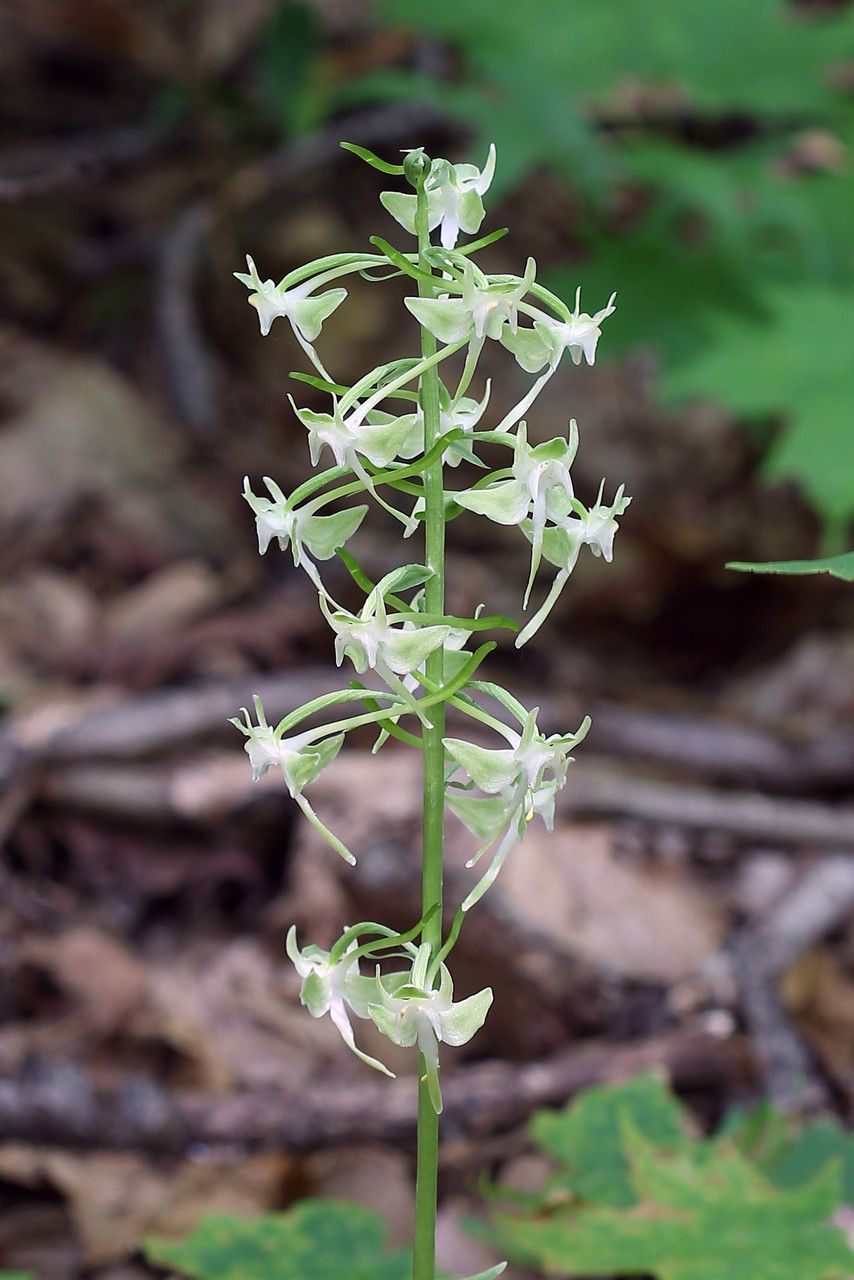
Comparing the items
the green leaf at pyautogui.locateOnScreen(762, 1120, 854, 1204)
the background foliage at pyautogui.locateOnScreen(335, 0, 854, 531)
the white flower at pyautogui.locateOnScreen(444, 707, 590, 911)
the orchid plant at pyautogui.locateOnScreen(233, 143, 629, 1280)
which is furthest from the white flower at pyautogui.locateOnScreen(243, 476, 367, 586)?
the background foliage at pyautogui.locateOnScreen(335, 0, 854, 531)

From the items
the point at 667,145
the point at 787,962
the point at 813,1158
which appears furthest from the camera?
the point at 667,145

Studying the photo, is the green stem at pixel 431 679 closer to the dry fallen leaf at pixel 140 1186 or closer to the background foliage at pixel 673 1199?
the background foliage at pixel 673 1199

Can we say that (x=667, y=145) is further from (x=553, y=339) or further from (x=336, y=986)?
(x=336, y=986)

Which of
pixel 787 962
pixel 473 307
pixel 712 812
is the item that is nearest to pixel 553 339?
pixel 473 307

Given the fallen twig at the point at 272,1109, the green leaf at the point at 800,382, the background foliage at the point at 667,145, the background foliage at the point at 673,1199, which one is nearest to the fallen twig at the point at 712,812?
the green leaf at the point at 800,382

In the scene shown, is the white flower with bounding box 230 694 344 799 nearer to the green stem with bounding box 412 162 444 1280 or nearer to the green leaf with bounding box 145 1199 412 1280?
the green stem with bounding box 412 162 444 1280

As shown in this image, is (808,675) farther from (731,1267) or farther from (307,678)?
(731,1267)
